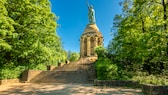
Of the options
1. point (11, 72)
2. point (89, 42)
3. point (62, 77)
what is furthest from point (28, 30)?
point (89, 42)

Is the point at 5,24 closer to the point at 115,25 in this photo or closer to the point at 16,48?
the point at 16,48

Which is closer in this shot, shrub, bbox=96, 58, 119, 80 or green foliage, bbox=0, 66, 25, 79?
shrub, bbox=96, 58, 119, 80

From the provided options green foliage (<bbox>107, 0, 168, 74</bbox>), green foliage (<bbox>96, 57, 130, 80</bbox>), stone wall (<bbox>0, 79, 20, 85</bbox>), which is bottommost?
stone wall (<bbox>0, 79, 20, 85</bbox>)

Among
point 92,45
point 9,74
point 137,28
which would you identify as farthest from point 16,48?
point 92,45

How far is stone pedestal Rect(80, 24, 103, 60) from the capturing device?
1354 inches

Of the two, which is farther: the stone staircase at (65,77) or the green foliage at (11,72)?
the stone staircase at (65,77)

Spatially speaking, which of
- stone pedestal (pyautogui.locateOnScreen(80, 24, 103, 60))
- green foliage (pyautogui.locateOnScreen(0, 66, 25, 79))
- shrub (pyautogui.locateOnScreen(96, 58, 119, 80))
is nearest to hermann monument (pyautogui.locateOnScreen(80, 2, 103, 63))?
stone pedestal (pyautogui.locateOnScreen(80, 24, 103, 60))

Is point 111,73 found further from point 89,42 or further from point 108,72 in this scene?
point 89,42

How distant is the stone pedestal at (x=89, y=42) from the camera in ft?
113

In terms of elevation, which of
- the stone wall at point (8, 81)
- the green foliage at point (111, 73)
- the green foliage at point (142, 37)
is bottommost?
the stone wall at point (8, 81)

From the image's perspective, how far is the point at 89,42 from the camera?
114 feet

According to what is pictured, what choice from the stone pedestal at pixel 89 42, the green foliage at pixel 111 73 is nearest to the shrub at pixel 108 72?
the green foliage at pixel 111 73

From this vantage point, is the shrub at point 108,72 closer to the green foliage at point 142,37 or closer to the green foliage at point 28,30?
the green foliage at point 142,37

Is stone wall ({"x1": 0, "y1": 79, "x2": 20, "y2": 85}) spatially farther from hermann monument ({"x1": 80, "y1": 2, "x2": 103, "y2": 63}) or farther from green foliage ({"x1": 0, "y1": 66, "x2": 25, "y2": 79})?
hermann monument ({"x1": 80, "y1": 2, "x2": 103, "y2": 63})
